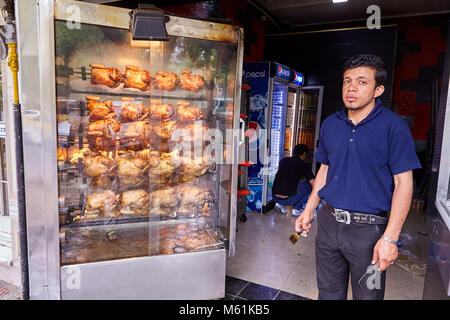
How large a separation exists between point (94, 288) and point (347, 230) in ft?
5.39

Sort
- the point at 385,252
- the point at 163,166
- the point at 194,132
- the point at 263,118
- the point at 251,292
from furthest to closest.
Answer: the point at 263,118
the point at 251,292
the point at 194,132
the point at 163,166
the point at 385,252

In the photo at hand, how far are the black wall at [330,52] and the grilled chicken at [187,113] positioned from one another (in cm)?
440

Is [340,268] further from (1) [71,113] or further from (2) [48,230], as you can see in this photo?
(1) [71,113]

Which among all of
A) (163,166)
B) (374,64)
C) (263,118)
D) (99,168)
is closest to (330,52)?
(263,118)

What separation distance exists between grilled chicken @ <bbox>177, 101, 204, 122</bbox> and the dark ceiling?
3.03 m

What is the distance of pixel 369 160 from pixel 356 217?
331 millimetres

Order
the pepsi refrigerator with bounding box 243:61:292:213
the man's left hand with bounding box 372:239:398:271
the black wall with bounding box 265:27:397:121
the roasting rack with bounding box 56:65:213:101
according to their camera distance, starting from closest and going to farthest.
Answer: the man's left hand with bounding box 372:239:398:271 < the roasting rack with bounding box 56:65:213:101 < the pepsi refrigerator with bounding box 243:61:292:213 < the black wall with bounding box 265:27:397:121

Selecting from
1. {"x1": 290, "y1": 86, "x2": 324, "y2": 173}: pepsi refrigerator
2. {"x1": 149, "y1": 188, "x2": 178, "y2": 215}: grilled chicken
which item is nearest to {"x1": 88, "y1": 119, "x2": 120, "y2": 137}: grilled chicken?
{"x1": 149, "y1": 188, "x2": 178, "y2": 215}: grilled chicken

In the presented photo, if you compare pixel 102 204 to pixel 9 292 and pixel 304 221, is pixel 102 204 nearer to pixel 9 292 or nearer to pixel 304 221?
pixel 9 292

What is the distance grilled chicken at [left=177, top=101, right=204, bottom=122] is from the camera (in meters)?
2.34

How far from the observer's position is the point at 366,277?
5.56ft

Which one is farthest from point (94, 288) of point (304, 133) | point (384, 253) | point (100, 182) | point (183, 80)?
point (304, 133)

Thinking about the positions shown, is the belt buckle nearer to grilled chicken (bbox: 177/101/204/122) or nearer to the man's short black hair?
the man's short black hair

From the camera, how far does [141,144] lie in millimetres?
2230
